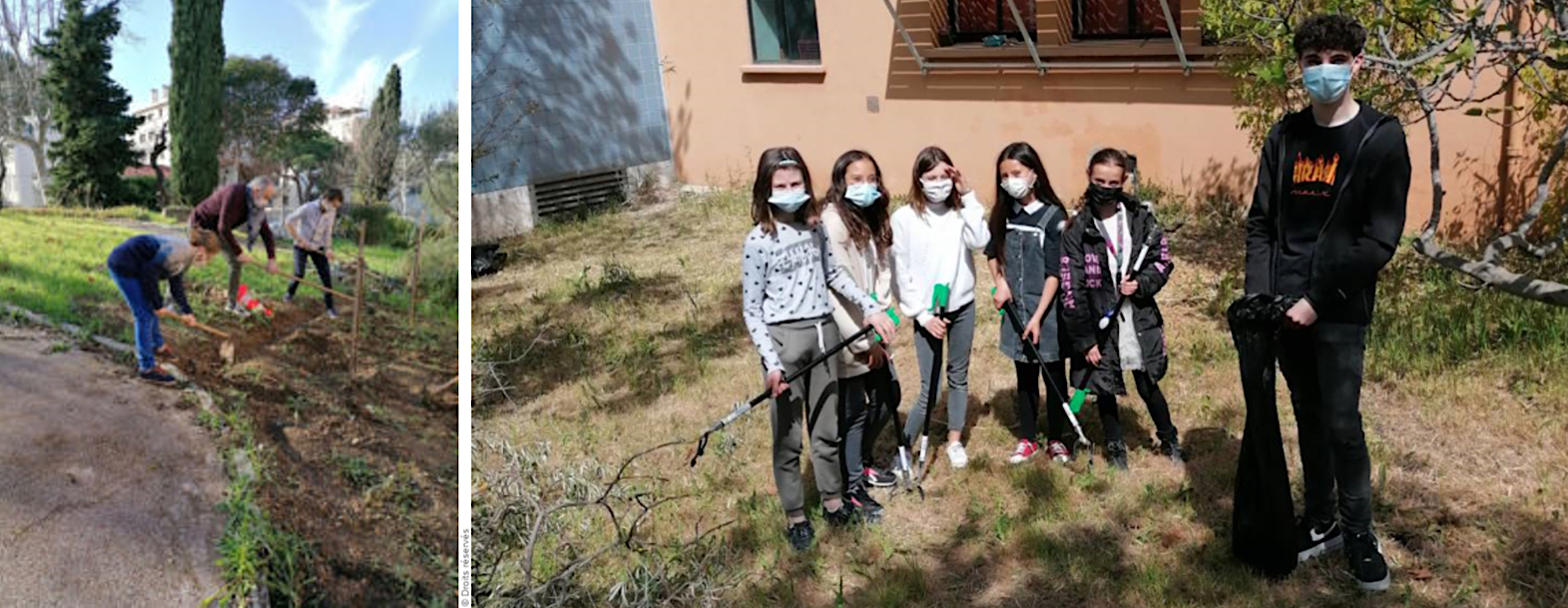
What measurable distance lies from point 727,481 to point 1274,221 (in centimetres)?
220

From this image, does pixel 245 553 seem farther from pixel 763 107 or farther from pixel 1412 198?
pixel 763 107

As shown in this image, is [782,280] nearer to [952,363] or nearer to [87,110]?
[952,363]

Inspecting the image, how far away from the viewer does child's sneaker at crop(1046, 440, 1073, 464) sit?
14.4 feet

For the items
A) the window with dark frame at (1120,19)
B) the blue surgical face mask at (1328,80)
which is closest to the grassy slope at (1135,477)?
the blue surgical face mask at (1328,80)

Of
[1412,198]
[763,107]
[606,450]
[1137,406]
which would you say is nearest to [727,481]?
[606,450]

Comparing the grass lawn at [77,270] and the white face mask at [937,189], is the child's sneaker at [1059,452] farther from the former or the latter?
the grass lawn at [77,270]

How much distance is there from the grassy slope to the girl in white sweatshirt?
0.60m

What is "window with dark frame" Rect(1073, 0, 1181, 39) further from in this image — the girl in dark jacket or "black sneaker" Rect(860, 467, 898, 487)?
"black sneaker" Rect(860, 467, 898, 487)

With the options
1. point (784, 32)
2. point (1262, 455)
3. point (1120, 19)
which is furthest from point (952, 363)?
point (784, 32)

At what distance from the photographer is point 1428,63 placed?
4605 mm

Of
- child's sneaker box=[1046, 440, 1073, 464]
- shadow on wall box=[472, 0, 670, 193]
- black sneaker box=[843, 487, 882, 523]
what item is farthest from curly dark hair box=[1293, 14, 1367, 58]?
shadow on wall box=[472, 0, 670, 193]

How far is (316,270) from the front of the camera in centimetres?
295

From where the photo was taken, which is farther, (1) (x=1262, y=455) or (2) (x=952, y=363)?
(2) (x=952, y=363)

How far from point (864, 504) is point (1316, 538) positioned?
1.40 meters
